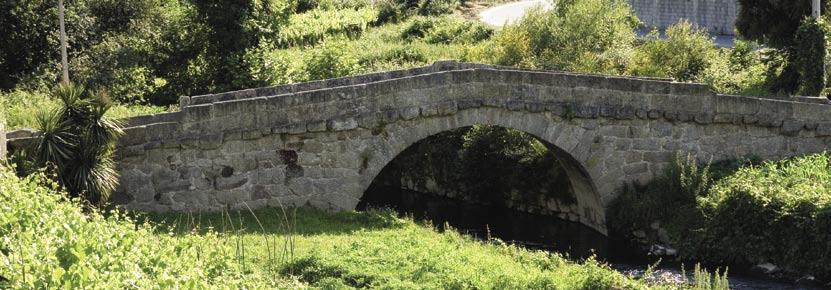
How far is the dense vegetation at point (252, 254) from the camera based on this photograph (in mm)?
13367

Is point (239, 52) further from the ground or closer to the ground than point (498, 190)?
further from the ground

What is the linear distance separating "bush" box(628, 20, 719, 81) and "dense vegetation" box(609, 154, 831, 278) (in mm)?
8412

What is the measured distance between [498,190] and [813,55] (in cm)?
889

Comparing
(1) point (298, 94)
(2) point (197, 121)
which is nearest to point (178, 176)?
(2) point (197, 121)

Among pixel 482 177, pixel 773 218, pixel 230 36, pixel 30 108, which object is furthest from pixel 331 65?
pixel 773 218

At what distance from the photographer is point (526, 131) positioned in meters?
25.5

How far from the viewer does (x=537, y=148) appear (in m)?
30.4

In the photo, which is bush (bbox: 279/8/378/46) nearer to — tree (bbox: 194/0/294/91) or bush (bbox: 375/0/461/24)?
bush (bbox: 375/0/461/24)

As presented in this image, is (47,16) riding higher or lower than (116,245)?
higher

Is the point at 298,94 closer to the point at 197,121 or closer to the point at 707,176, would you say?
the point at 197,121

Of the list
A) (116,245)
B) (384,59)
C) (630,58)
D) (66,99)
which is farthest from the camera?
(384,59)

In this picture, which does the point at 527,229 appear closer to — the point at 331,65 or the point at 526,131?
the point at 526,131

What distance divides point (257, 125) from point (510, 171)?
9.30 metres

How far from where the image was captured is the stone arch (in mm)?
24422
